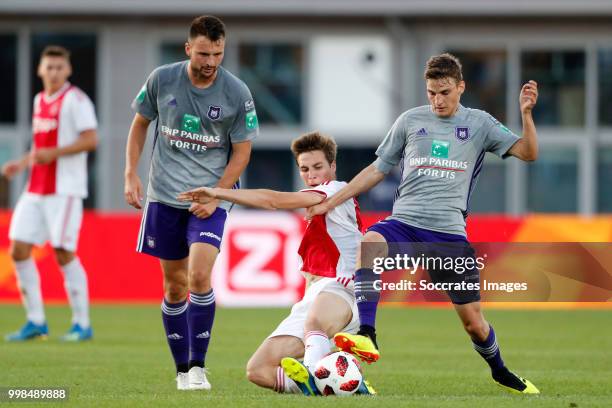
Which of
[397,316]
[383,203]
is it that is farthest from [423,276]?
[383,203]

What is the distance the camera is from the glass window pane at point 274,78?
2581 centimetres

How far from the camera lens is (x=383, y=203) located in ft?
→ 80.0

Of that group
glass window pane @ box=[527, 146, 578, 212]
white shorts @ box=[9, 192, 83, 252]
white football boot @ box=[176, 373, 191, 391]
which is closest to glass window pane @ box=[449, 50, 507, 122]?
glass window pane @ box=[527, 146, 578, 212]

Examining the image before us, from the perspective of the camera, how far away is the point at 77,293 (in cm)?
1220

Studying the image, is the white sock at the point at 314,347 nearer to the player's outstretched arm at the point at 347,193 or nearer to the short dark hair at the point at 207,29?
the player's outstretched arm at the point at 347,193

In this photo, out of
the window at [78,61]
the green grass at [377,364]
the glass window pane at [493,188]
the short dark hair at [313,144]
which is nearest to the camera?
the green grass at [377,364]

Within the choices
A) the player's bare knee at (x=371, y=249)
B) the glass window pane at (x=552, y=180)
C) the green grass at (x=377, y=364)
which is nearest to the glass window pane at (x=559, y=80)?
the glass window pane at (x=552, y=180)

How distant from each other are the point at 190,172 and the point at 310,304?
1116 mm

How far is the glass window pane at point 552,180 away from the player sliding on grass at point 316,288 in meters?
18.2

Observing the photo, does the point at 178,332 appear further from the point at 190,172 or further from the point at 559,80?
the point at 559,80

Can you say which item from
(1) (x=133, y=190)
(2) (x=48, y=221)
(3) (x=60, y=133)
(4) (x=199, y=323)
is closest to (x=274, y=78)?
(3) (x=60, y=133)

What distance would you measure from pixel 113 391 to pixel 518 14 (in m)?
18.6

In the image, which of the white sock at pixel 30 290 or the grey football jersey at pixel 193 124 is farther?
the white sock at pixel 30 290

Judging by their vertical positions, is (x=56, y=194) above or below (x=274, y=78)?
below
